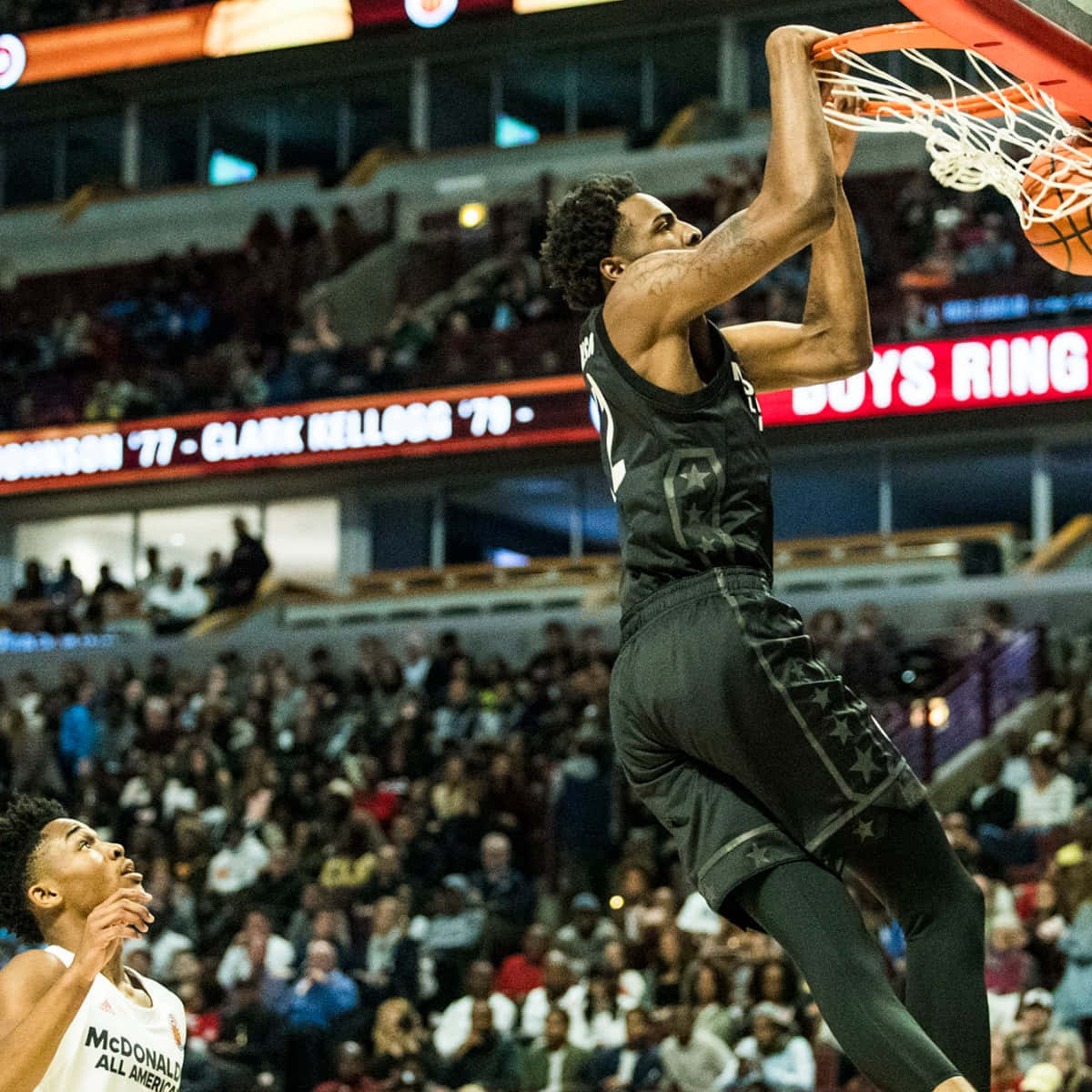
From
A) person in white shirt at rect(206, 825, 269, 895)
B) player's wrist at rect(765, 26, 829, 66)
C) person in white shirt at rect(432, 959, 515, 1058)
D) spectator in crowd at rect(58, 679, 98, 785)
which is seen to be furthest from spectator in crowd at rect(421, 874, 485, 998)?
player's wrist at rect(765, 26, 829, 66)

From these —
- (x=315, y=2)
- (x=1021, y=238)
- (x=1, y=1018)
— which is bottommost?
(x=1, y=1018)

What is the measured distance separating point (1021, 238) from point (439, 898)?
30.9 ft

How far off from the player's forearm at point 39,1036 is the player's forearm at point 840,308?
80.9 inches

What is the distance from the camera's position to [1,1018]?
13.6 ft

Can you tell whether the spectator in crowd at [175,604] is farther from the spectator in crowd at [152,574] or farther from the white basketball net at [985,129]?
the white basketball net at [985,129]

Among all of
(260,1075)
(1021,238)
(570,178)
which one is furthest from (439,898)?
(570,178)

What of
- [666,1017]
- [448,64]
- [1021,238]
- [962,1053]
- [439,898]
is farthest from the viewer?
[448,64]

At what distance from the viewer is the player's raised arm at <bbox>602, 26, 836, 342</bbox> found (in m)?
3.62

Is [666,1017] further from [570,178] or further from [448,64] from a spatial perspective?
[448,64]

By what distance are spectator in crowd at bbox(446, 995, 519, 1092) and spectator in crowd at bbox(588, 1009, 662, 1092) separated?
1.95 feet

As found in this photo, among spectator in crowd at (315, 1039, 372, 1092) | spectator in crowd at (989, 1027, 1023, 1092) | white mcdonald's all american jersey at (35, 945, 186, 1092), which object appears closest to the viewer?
white mcdonald's all american jersey at (35, 945, 186, 1092)

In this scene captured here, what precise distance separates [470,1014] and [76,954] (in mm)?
8430

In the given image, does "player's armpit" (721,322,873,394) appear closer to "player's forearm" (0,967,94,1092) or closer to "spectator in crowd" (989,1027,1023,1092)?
"player's forearm" (0,967,94,1092)

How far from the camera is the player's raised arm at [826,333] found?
13.9 ft
